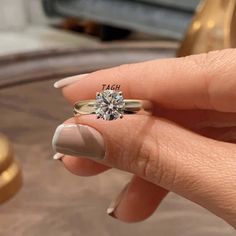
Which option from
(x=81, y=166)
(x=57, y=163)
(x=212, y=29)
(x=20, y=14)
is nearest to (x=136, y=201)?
(x=81, y=166)

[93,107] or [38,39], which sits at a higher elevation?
[93,107]

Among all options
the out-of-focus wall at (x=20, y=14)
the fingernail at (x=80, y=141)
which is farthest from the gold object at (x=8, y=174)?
the out-of-focus wall at (x=20, y=14)

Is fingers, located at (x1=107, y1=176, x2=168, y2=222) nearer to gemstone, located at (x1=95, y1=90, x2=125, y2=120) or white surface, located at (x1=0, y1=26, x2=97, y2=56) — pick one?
gemstone, located at (x1=95, y1=90, x2=125, y2=120)

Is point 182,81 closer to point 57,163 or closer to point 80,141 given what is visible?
point 80,141

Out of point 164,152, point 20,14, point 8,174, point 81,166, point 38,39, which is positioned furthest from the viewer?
point 20,14

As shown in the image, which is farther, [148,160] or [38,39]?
[38,39]

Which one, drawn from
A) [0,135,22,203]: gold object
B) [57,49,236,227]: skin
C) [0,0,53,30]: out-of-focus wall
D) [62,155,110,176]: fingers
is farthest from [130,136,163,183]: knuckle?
[0,0,53,30]: out-of-focus wall

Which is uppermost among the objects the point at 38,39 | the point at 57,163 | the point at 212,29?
the point at 212,29
